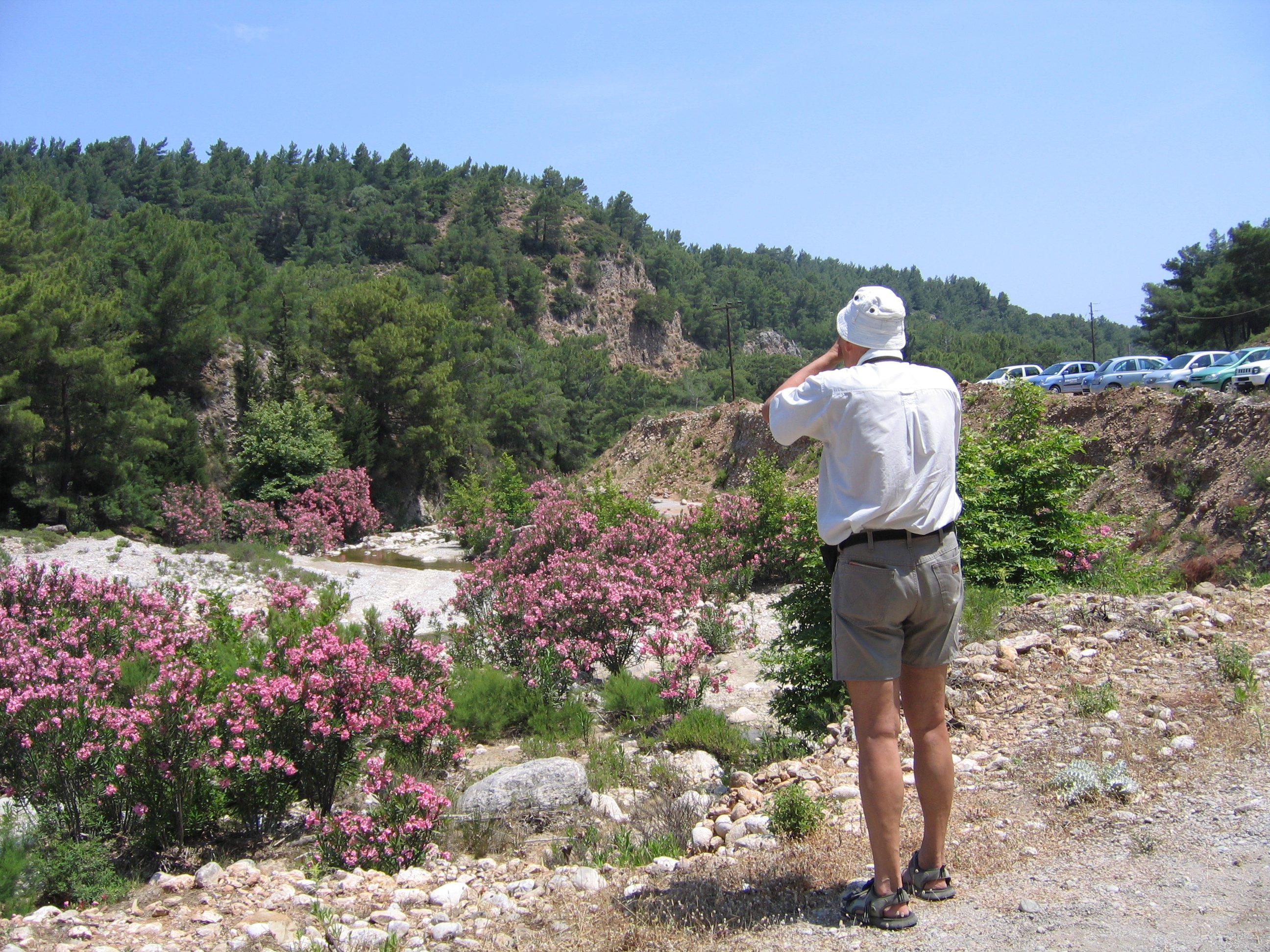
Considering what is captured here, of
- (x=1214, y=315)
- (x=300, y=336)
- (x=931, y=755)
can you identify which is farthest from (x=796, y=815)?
(x=1214, y=315)

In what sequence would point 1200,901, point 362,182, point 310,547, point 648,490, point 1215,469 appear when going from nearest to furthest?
point 1200,901 → point 1215,469 → point 310,547 → point 648,490 → point 362,182

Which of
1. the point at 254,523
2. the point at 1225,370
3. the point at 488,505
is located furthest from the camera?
the point at 254,523

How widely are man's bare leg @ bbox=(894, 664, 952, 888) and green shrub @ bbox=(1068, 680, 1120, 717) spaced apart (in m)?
2.31

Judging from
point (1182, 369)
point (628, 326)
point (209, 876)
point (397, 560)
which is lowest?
point (397, 560)

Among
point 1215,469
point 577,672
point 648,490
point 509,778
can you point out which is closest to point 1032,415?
point 577,672

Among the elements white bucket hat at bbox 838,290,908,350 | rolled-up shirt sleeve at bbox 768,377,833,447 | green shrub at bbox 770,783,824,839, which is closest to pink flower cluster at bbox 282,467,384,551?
green shrub at bbox 770,783,824,839

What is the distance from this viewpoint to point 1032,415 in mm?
9500

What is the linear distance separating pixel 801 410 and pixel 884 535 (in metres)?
0.49

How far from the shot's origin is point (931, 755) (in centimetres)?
300

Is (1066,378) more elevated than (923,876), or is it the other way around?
(1066,378)

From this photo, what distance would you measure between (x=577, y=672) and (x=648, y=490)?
25.7 metres

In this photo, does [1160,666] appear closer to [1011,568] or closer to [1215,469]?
[1011,568]

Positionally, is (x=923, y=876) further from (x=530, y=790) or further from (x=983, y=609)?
(x=983, y=609)

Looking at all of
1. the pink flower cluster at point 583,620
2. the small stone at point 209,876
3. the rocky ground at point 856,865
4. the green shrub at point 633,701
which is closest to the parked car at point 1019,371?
the pink flower cluster at point 583,620
